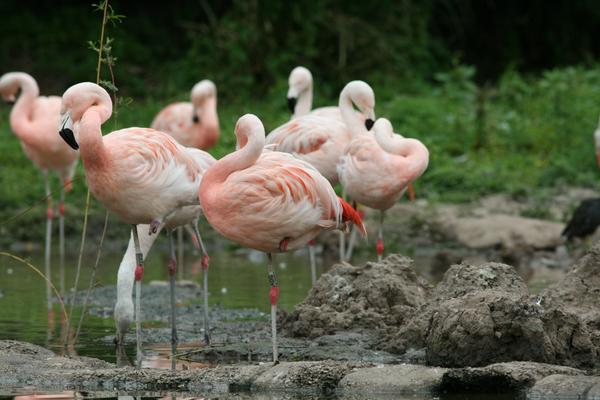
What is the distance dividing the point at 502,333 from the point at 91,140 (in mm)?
2372

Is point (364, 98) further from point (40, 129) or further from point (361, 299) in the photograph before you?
point (40, 129)

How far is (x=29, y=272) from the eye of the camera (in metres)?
10.6

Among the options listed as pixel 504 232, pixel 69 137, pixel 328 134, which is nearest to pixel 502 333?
pixel 69 137

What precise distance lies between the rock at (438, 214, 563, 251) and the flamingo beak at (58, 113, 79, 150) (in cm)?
571

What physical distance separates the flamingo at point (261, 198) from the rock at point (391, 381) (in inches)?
30.0

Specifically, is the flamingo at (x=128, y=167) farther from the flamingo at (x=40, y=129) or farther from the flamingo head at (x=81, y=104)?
the flamingo at (x=40, y=129)

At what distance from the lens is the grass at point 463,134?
Answer: 12930 millimetres

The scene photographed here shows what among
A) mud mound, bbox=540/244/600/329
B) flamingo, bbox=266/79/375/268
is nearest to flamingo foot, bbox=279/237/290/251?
mud mound, bbox=540/244/600/329

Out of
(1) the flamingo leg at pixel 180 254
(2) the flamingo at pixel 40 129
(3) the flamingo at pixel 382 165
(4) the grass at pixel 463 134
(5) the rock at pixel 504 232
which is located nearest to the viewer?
(3) the flamingo at pixel 382 165

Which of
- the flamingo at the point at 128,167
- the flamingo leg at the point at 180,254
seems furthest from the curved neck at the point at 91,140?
the flamingo leg at the point at 180,254

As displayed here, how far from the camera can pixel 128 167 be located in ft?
21.5

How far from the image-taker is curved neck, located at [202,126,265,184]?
6172 millimetres

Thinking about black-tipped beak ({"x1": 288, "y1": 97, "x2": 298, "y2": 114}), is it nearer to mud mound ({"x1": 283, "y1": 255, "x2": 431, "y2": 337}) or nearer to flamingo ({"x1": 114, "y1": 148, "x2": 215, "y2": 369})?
flamingo ({"x1": 114, "y1": 148, "x2": 215, "y2": 369})

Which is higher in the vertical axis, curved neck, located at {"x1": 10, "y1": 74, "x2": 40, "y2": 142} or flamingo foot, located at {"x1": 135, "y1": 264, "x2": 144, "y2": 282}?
curved neck, located at {"x1": 10, "y1": 74, "x2": 40, "y2": 142}
